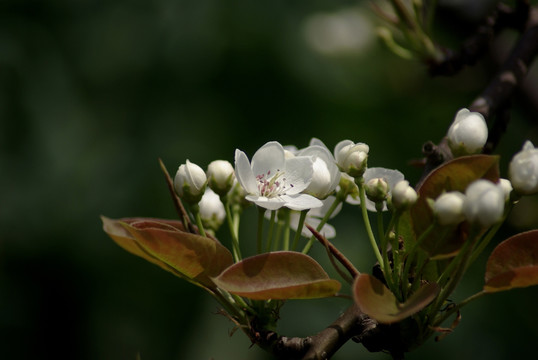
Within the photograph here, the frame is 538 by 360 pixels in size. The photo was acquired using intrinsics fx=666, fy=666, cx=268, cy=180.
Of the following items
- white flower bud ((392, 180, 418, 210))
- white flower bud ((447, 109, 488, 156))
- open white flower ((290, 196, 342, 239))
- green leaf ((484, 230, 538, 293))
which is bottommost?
open white flower ((290, 196, 342, 239))

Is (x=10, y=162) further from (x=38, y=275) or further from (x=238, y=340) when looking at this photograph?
(x=238, y=340)

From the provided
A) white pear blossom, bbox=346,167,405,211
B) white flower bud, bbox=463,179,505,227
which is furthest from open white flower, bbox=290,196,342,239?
white flower bud, bbox=463,179,505,227

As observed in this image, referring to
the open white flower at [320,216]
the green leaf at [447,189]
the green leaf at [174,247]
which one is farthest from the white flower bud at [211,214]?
the green leaf at [447,189]

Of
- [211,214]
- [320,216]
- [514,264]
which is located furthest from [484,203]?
[211,214]

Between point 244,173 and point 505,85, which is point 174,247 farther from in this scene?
point 505,85

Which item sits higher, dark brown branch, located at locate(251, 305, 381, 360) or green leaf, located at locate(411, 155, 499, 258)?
green leaf, located at locate(411, 155, 499, 258)

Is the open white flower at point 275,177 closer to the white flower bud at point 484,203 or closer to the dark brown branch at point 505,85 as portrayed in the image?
the white flower bud at point 484,203

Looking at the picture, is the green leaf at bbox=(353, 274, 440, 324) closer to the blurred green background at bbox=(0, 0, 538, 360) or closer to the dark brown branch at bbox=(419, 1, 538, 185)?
the dark brown branch at bbox=(419, 1, 538, 185)
